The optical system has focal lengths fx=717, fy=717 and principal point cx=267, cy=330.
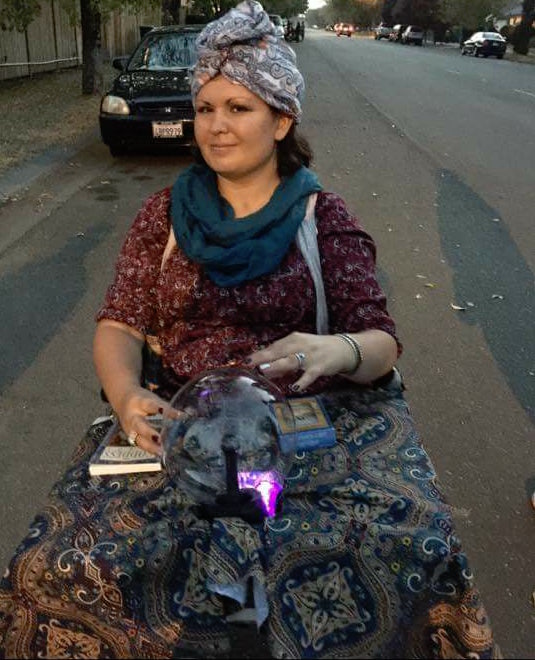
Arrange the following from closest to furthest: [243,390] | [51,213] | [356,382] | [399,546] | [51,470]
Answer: [399,546] < [243,390] < [356,382] < [51,470] < [51,213]

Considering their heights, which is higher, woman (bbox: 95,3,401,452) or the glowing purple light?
woman (bbox: 95,3,401,452)

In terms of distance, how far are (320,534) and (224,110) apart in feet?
4.04

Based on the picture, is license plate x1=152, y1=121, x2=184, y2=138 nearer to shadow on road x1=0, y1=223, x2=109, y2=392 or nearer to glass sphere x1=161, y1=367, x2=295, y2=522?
shadow on road x1=0, y1=223, x2=109, y2=392

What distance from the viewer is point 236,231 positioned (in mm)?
2061

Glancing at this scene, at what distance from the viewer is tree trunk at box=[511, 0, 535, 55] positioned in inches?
1729

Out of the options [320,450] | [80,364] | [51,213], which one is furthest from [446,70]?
[320,450]

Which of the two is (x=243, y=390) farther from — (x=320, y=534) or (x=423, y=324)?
(x=423, y=324)

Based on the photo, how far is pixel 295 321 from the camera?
6.98ft

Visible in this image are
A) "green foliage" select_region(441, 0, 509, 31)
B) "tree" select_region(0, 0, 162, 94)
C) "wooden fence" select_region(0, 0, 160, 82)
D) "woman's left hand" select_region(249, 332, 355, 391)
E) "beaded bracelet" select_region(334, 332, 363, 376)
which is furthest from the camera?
"green foliage" select_region(441, 0, 509, 31)

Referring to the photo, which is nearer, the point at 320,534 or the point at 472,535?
the point at 320,534

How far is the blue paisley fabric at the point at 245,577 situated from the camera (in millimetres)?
1433

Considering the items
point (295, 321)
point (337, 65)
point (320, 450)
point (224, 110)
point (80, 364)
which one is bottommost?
point (337, 65)

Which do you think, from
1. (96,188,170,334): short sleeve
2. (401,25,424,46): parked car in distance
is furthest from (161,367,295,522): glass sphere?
(401,25,424,46): parked car in distance

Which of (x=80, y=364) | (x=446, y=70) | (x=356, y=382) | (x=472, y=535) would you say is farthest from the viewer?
(x=446, y=70)
